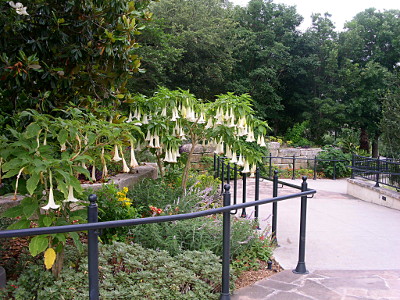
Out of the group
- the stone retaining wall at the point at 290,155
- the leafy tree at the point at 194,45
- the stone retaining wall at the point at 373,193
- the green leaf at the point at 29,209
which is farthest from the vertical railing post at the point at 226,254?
the stone retaining wall at the point at 290,155

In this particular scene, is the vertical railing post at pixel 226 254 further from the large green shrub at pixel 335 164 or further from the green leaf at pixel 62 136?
the large green shrub at pixel 335 164

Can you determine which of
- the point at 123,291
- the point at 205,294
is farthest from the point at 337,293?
the point at 123,291

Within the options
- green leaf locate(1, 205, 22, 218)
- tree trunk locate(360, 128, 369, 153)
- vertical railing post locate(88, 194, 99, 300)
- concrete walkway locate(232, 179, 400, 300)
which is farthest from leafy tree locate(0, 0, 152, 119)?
tree trunk locate(360, 128, 369, 153)

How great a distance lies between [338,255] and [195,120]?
244 cm

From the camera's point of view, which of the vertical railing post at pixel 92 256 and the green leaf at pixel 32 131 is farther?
the green leaf at pixel 32 131

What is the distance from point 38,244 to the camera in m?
2.54

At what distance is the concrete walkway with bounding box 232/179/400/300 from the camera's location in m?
3.15

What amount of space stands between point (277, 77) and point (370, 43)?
222 inches

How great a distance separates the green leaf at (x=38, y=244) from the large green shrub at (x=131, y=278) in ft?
1.06

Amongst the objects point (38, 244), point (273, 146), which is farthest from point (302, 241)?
point (273, 146)

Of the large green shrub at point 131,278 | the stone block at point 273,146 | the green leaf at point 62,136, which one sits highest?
the green leaf at point 62,136

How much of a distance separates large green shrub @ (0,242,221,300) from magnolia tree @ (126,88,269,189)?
6.35ft

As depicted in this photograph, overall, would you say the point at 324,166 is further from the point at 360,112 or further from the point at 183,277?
the point at 183,277

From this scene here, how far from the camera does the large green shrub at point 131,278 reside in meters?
2.68
